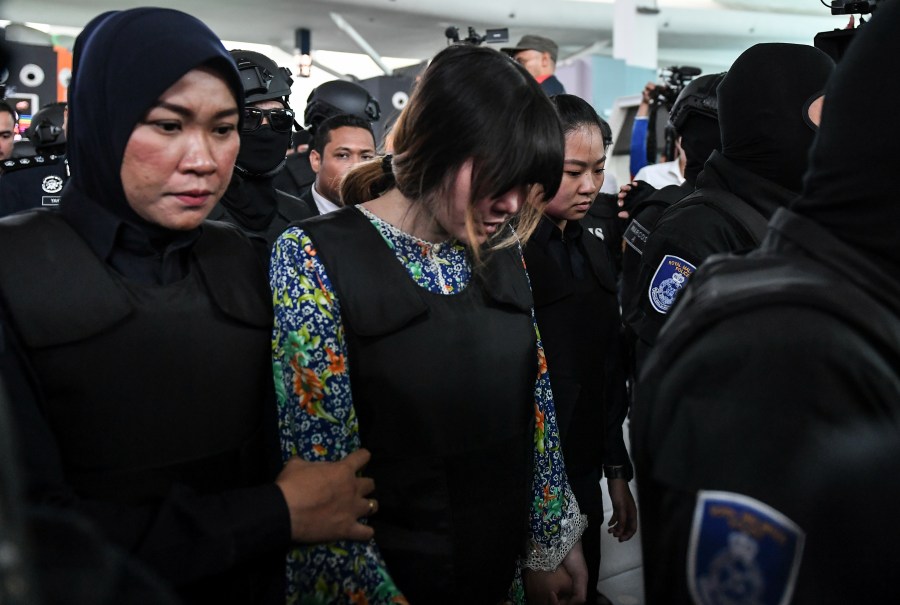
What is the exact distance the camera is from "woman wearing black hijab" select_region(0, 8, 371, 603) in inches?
41.6

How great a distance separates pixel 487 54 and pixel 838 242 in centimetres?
66

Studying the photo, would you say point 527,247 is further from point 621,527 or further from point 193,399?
point 193,399

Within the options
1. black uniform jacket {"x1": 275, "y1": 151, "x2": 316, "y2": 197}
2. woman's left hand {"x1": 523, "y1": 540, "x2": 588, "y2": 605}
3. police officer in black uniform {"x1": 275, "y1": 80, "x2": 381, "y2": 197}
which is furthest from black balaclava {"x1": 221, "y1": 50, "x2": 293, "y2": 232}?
black uniform jacket {"x1": 275, "y1": 151, "x2": 316, "y2": 197}

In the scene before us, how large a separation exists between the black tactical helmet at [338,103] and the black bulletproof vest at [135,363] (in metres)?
2.63

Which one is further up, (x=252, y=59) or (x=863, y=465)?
(x=252, y=59)

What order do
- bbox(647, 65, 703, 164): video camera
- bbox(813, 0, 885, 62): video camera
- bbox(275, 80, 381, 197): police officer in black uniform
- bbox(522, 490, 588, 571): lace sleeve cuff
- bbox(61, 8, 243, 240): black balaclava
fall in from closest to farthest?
bbox(61, 8, 243, 240): black balaclava → bbox(522, 490, 588, 571): lace sleeve cuff → bbox(813, 0, 885, 62): video camera → bbox(275, 80, 381, 197): police officer in black uniform → bbox(647, 65, 703, 164): video camera

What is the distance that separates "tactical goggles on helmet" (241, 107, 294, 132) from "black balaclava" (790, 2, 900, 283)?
6.21ft

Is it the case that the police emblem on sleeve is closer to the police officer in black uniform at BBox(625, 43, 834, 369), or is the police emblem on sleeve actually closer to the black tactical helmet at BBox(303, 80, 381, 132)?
the black tactical helmet at BBox(303, 80, 381, 132)

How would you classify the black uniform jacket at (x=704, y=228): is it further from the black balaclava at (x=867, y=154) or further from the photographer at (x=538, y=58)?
the photographer at (x=538, y=58)

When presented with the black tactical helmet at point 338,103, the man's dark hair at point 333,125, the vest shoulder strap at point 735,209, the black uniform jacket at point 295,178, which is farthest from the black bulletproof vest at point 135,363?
the black uniform jacket at point 295,178

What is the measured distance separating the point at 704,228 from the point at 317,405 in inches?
38.8

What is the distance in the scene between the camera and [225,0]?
1288 centimetres

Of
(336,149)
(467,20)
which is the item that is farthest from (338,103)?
(467,20)

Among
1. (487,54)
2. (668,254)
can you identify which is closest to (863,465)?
(487,54)
